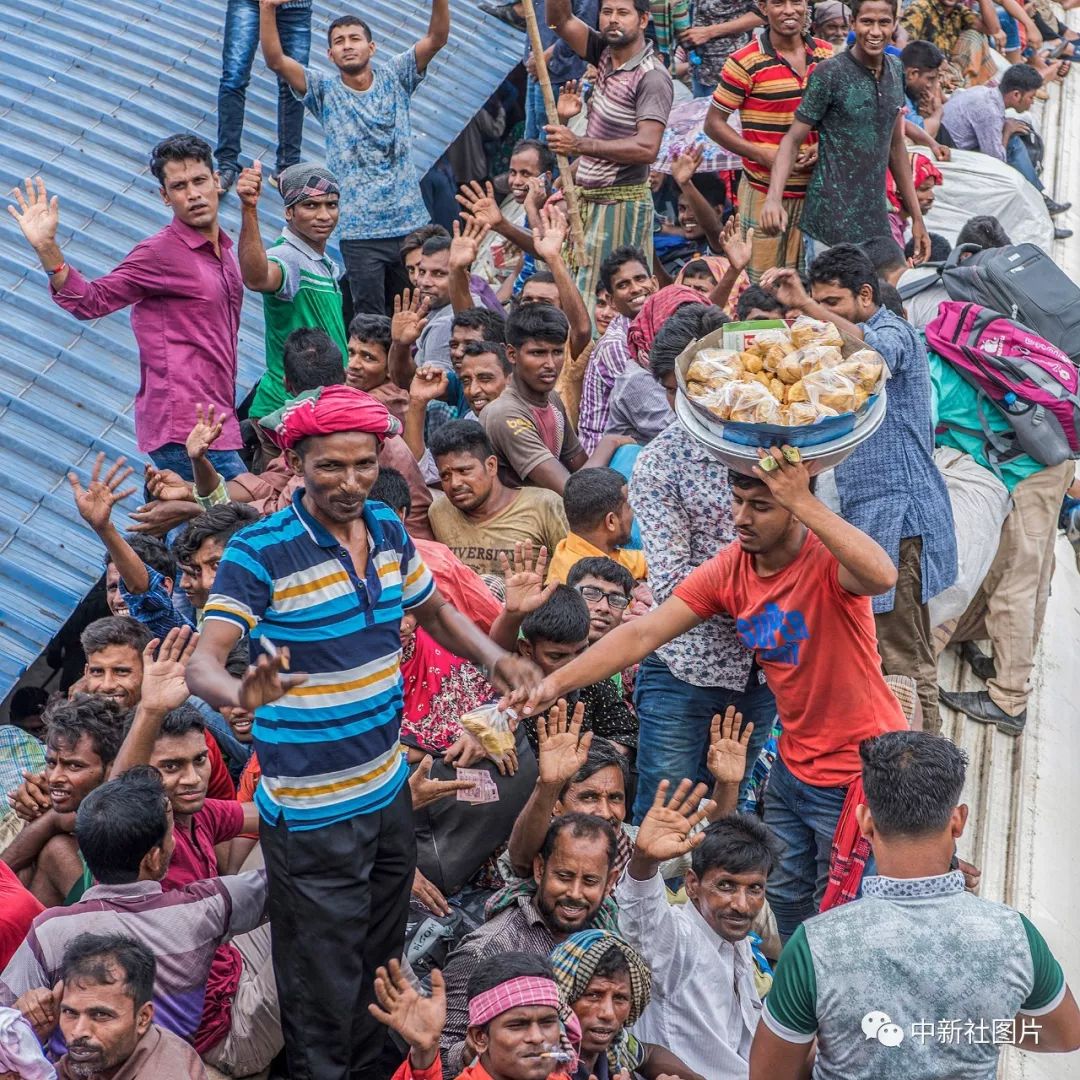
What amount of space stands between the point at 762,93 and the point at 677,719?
4193 millimetres

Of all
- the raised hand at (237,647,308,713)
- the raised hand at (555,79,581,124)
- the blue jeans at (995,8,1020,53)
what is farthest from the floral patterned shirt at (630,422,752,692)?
the blue jeans at (995,8,1020,53)

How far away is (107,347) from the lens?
7.19m

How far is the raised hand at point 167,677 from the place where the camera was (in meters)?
4.20

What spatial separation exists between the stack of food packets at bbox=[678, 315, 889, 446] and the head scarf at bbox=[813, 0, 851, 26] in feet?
20.4

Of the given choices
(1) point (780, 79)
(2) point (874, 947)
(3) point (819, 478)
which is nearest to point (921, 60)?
Answer: (1) point (780, 79)

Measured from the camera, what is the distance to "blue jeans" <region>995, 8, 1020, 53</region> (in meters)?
13.3

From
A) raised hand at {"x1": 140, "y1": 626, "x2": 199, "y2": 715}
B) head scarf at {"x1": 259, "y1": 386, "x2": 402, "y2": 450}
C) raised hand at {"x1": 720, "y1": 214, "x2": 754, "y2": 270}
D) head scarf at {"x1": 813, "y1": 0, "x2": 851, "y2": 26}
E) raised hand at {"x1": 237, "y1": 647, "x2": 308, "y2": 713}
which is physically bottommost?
head scarf at {"x1": 813, "y1": 0, "x2": 851, "y2": 26}

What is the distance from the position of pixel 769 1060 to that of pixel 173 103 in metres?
7.09

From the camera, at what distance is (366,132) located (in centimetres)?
794

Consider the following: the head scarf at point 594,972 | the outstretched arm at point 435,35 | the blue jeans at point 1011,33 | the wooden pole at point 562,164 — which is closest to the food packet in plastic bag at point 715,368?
the head scarf at point 594,972

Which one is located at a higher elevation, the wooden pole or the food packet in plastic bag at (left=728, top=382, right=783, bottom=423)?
the food packet in plastic bag at (left=728, top=382, right=783, bottom=423)

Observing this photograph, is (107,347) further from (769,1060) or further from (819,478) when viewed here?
(769,1060)

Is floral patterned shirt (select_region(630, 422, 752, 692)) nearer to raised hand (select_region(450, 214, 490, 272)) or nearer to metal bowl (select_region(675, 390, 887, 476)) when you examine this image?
metal bowl (select_region(675, 390, 887, 476))

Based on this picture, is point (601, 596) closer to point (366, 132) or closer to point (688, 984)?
point (688, 984)
